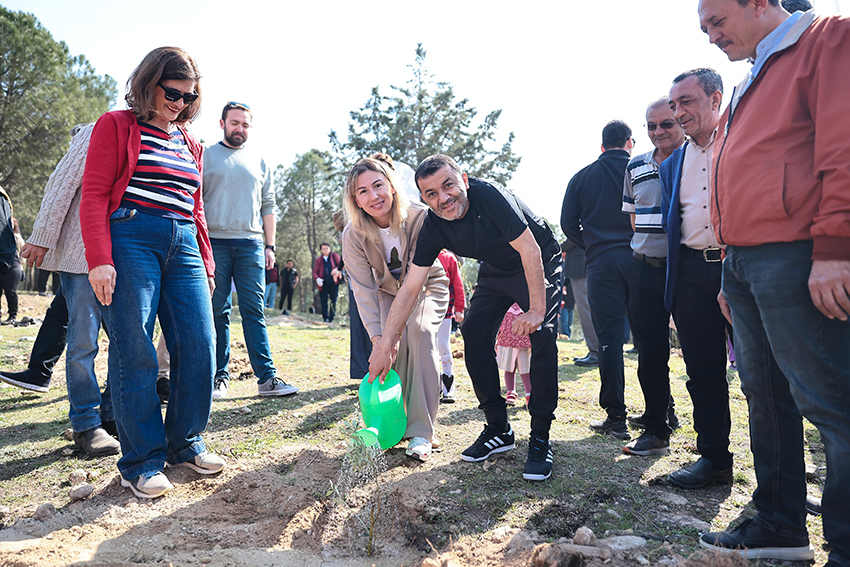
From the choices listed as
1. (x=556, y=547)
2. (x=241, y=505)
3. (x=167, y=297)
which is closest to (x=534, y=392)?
(x=556, y=547)

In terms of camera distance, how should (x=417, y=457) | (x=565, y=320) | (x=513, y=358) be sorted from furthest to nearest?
(x=565, y=320) < (x=513, y=358) < (x=417, y=457)

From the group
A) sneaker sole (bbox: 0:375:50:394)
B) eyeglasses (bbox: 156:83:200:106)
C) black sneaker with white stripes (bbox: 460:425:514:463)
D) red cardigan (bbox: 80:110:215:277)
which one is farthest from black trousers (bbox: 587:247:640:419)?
sneaker sole (bbox: 0:375:50:394)

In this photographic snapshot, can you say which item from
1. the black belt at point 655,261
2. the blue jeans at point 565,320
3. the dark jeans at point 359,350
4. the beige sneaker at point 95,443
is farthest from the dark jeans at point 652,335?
the blue jeans at point 565,320

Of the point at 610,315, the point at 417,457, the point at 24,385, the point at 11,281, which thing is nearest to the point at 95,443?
the point at 24,385

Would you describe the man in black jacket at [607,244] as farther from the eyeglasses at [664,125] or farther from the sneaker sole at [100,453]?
the sneaker sole at [100,453]

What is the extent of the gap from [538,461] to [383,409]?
0.86m

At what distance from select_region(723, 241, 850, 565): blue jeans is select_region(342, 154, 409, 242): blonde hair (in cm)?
186

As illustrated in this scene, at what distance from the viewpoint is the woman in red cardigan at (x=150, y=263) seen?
7.98ft

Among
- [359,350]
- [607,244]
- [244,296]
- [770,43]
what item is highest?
[770,43]

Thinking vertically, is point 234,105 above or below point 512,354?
above

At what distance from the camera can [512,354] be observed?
452 centimetres

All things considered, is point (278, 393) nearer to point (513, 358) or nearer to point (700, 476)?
point (513, 358)

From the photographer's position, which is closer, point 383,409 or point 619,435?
point 383,409

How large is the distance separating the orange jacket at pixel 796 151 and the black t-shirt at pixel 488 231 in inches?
41.5
